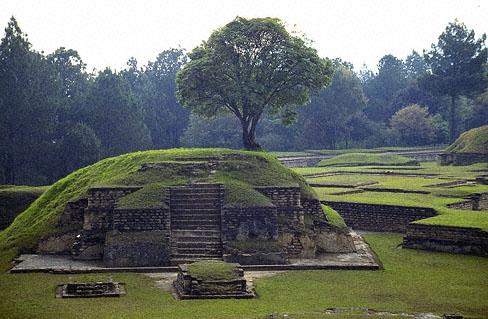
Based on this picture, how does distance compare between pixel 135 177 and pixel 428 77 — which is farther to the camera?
pixel 428 77

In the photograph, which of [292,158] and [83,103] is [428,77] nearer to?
[292,158]

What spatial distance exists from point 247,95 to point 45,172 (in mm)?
20936

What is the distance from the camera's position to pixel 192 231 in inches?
806

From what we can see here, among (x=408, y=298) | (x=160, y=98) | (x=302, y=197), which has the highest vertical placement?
(x=160, y=98)

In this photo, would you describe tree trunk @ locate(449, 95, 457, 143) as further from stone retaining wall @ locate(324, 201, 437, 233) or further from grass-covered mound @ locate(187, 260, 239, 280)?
grass-covered mound @ locate(187, 260, 239, 280)

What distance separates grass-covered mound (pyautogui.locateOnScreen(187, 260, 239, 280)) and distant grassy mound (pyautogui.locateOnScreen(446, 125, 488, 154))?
39000 millimetres

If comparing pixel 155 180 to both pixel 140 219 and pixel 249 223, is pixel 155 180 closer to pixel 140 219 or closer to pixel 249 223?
pixel 140 219

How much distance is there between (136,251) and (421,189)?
689 inches

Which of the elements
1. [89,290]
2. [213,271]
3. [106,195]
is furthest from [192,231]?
[89,290]

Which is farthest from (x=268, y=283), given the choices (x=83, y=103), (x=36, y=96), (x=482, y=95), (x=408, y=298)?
(x=482, y=95)

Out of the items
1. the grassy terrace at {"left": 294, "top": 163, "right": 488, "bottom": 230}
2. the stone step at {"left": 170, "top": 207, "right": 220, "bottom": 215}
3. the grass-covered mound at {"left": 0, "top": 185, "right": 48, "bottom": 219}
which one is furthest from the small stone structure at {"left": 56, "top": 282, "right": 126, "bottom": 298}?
the grass-covered mound at {"left": 0, "top": 185, "right": 48, "bottom": 219}

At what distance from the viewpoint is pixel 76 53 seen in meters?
57.0

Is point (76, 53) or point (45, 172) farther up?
point (76, 53)

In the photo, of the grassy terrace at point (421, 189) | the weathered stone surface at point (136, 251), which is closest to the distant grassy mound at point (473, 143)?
the grassy terrace at point (421, 189)
